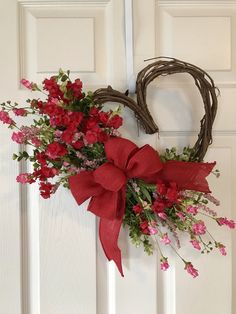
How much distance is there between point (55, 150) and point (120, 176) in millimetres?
154

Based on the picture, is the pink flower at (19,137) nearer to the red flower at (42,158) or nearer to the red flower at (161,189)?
the red flower at (42,158)

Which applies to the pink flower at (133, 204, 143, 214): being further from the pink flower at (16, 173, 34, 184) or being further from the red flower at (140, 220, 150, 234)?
the pink flower at (16, 173, 34, 184)

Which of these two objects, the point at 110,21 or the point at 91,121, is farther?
the point at 110,21

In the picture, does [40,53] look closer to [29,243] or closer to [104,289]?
[29,243]

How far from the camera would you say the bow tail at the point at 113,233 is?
0.77 meters

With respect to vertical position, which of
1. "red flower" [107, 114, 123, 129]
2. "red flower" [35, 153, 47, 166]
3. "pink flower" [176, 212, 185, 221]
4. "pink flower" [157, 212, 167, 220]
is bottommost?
"pink flower" [176, 212, 185, 221]

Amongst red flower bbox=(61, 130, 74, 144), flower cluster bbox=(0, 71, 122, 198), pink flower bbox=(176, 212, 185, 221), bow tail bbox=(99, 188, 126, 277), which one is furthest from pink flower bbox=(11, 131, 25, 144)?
pink flower bbox=(176, 212, 185, 221)

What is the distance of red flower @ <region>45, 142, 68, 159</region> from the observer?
2.35ft

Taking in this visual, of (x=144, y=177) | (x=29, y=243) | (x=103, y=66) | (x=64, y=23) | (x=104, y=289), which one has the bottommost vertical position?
(x=104, y=289)

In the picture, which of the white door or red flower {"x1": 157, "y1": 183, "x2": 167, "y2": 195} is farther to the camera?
the white door

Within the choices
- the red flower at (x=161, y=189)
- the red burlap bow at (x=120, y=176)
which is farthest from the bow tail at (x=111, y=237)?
the red flower at (x=161, y=189)

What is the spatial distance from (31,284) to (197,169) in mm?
540

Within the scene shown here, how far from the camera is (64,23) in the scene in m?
0.87

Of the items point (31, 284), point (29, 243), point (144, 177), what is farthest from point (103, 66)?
point (31, 284)
